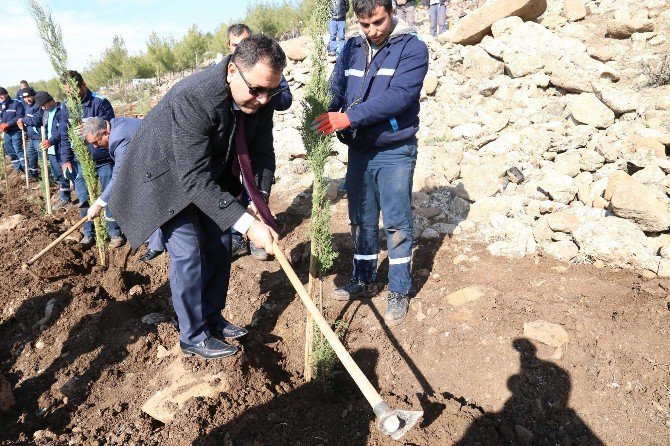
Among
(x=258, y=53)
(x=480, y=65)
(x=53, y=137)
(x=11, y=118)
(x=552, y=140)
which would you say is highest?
(x=258, y=53)

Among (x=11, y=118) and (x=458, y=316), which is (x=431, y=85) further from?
(x=11, y=118)

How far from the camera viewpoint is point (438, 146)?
6.84 meters

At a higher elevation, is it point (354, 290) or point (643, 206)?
point (643, 206)

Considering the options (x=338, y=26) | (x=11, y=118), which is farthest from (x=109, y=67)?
(x=338, y=26)

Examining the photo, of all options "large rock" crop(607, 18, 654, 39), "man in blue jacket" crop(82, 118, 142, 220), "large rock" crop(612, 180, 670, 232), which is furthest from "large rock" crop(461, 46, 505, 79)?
"man in blue jacket" crop(82, 118, 142, 220)

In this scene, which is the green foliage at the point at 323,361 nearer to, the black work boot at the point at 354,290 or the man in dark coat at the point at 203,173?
the man in dark coat at the point at 203,173

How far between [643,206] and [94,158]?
6166 mm

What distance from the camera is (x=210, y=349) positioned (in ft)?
10.3

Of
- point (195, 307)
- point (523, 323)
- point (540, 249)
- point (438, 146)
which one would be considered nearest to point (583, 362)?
point (523, 323)

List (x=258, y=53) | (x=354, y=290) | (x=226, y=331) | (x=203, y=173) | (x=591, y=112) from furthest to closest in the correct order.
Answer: (x=591, y=112)
(x=354, y=290)
(x=226, y=331)
(x=203, y=173)
(x=258, y=53)

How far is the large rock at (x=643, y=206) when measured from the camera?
13.1ft

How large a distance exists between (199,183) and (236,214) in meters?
0.28

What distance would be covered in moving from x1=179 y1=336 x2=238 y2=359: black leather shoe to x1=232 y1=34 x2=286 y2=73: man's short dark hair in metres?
1.99

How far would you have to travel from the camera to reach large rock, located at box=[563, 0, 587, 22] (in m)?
8.82
